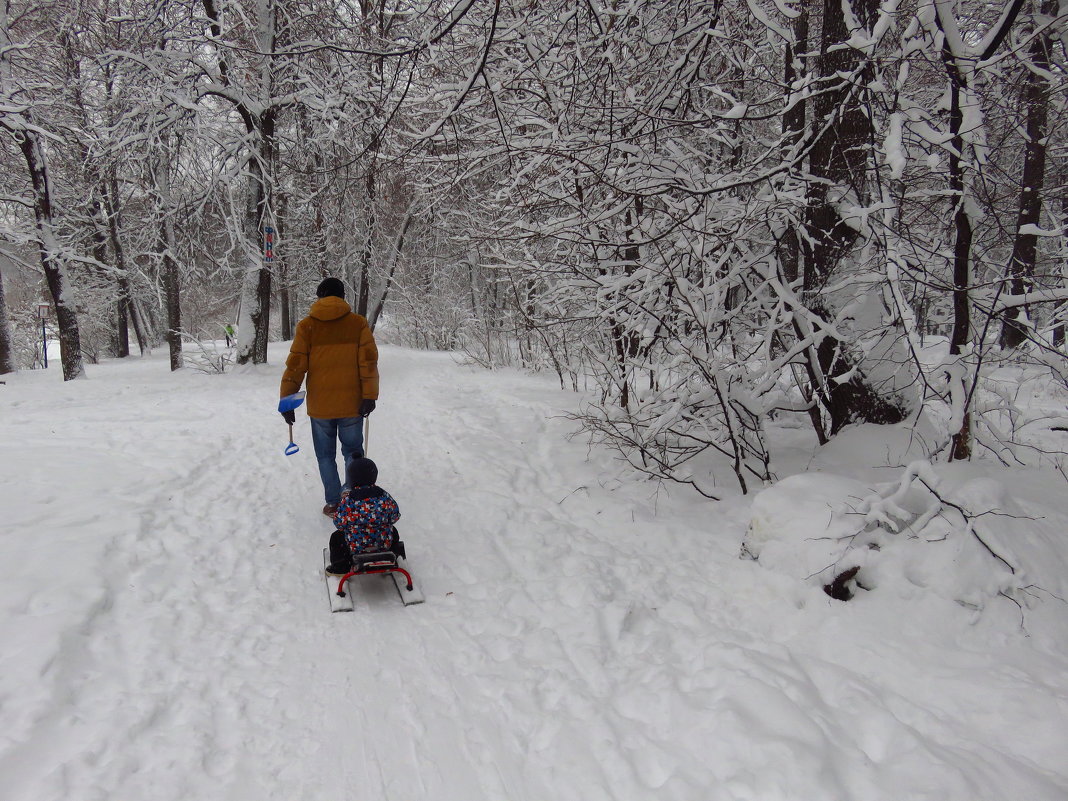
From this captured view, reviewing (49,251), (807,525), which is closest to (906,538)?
(807,525)

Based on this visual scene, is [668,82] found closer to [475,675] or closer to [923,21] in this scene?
[923,21]

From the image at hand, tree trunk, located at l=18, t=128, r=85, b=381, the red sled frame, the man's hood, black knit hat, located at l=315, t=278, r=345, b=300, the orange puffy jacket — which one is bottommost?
the red sled frame

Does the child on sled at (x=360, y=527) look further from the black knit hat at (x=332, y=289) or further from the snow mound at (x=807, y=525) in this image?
the snow mound at (x=807, y=525)

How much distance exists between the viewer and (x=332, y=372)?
489 centimetres

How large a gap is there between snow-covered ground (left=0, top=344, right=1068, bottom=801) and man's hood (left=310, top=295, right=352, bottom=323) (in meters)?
1.83

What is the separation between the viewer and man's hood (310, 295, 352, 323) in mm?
4785

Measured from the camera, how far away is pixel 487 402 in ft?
31.8

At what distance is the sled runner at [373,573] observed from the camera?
12.2 ft

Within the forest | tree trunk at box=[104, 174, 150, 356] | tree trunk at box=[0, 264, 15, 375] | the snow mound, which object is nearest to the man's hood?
the forest

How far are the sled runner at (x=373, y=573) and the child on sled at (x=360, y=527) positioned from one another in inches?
2.4

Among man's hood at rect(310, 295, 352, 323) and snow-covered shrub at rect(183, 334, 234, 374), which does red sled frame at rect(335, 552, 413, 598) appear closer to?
man's hood at rect(310, 295, 352, 323)

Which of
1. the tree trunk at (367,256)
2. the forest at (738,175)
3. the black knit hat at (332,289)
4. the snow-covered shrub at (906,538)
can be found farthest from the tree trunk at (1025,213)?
the tree trunk at (367,256)

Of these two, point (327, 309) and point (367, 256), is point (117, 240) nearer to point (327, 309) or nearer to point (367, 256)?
point (367, 256)

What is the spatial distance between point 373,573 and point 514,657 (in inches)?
45.9
